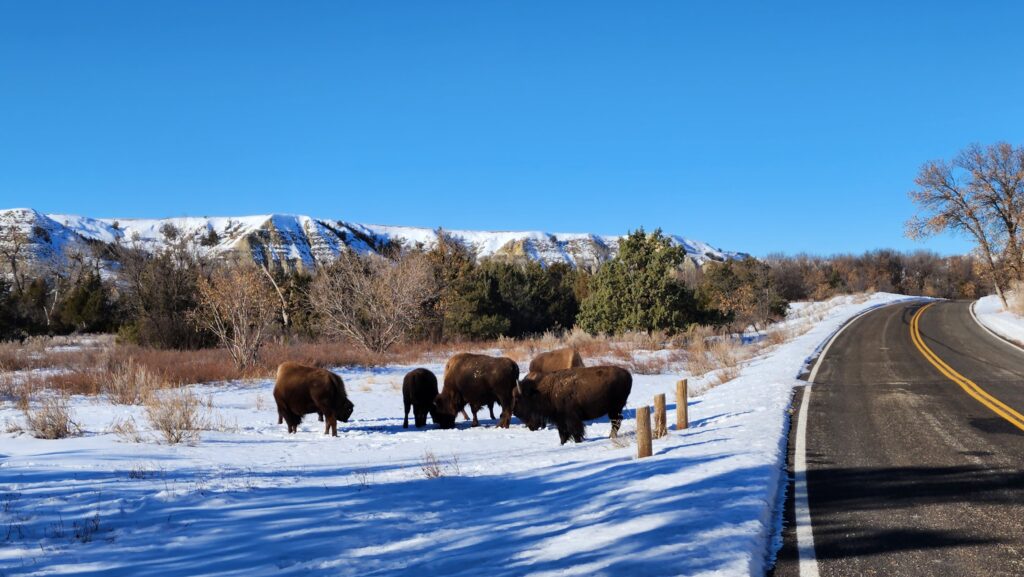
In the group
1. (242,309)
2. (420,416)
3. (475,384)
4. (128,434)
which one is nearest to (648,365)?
(475,384)

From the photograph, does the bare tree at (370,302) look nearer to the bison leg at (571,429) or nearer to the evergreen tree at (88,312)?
the bison leg at (571,429)

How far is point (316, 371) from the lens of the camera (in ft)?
41.3

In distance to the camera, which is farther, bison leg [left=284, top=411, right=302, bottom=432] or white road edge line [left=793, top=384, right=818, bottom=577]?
bison leg [left=284, top=411, right=302, bottom=432]

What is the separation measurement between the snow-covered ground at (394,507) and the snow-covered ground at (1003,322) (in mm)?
22718

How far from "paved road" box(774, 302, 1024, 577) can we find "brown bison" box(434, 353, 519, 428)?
19.4 feet

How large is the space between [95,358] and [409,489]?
68.7 ft

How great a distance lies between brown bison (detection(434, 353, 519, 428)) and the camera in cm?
1336

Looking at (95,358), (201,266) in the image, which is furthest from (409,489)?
(201,266)

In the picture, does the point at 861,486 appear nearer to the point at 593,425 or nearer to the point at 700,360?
the point at 593,425

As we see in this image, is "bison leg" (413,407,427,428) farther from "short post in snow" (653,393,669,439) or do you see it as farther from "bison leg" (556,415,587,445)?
"short post in snow" (653,393,669,439)

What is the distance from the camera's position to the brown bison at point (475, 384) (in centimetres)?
1336

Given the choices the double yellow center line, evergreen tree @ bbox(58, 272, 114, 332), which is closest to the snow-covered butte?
evergreen tree @ bbox(58, 272, 114, 332)

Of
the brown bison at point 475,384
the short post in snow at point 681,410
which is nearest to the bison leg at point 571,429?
the short post in snow at point 681,410

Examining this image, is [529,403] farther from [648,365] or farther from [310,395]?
[648,365]
